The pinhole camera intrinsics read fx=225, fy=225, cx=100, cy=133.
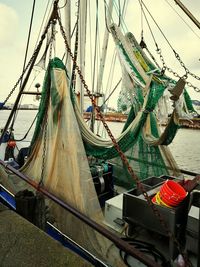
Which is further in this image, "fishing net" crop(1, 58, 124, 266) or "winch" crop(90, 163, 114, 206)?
"winch" crop(90, 163, 114, 206)

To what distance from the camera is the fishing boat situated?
97.4 inches

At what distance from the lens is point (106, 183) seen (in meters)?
4.57

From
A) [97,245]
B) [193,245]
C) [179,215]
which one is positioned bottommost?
[97,245]

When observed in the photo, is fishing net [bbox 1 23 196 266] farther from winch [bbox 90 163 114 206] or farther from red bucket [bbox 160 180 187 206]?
red bucket [bbox 160 180 187 206]

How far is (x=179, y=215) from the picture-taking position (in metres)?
2.54

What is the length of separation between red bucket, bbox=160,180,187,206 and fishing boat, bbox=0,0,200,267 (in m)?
0.01

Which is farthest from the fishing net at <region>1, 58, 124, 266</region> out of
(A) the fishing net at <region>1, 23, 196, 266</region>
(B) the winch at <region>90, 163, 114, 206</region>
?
(B) the winch at <region>90, 163, 114, 206</region>

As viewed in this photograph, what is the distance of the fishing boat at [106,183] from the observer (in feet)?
8.12

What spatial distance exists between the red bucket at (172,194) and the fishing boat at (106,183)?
0.01m

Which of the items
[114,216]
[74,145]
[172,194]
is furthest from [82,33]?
[172,194]

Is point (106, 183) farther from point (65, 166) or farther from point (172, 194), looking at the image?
point (172, 194)

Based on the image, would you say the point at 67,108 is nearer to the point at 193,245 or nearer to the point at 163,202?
the point at 163,202

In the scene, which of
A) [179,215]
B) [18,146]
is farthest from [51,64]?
[18,146]

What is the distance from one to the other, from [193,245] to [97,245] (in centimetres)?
116
